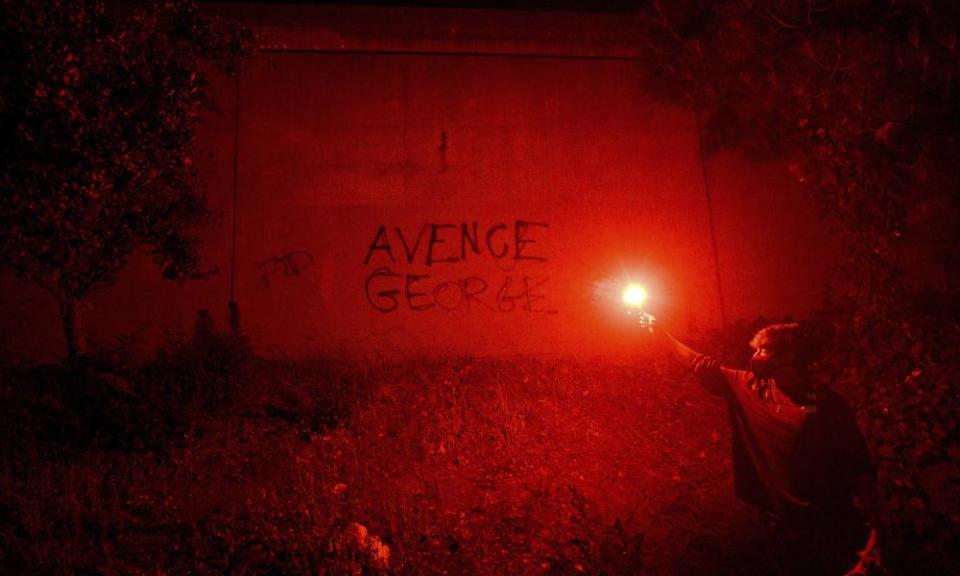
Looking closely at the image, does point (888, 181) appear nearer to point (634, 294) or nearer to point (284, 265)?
point (634, 294)

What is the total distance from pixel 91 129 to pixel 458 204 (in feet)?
12.8

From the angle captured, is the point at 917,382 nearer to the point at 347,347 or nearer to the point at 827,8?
the point at 827,8

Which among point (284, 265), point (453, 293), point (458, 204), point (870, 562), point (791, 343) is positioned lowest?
point (870, 562)

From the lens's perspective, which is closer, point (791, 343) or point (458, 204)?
point (791, 343)

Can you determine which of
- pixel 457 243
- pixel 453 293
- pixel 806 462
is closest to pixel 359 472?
pixel 453 293

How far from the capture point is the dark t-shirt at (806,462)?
349cm

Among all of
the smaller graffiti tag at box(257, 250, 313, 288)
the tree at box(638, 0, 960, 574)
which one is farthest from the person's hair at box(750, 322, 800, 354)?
the smaller graffiti tag at box(257, 250, 313, 288)

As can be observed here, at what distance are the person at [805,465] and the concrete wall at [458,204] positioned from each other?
3.82 m

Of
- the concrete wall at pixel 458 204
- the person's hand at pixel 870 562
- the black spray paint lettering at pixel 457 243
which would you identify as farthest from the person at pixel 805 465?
the black spray paint lettering at pixel 457 243

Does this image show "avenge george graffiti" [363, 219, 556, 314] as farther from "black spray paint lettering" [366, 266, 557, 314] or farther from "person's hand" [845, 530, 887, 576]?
"person's hand" [845, 530, 887, 576]

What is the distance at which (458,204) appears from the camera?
7.70 meters

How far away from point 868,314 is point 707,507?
7.98 feet

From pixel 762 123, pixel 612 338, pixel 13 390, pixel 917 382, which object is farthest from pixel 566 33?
pixel 13 390

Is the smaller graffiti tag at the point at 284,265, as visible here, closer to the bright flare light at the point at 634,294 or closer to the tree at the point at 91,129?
the tree at the point at 91,129
